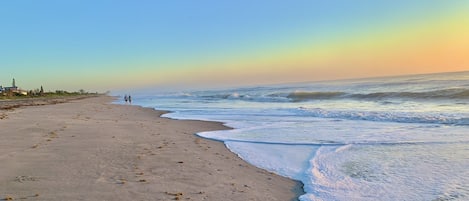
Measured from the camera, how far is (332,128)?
40.6ft

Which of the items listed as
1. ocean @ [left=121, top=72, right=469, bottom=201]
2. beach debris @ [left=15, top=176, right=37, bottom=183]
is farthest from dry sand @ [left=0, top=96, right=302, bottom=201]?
ocean @ [left=121, top=72, right=469, bottom=201]

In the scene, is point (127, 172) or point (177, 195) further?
point (127, 172)

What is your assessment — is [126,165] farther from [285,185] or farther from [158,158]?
[285,185]

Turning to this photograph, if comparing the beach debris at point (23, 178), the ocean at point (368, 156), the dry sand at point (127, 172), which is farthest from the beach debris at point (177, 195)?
the beach debris at point (23, 178)

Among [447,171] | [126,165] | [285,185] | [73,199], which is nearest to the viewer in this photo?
[73,199]

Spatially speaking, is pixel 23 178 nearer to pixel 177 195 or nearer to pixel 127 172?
pixel 127 172

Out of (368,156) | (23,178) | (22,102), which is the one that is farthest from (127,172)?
(22,102)

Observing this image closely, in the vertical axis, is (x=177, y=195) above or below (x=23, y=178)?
below

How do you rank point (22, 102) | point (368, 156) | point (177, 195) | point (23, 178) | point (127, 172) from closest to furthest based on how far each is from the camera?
point (177, 195)
point (23, 178)
point (127, 172)
point (368, 156)
point (22, 102)

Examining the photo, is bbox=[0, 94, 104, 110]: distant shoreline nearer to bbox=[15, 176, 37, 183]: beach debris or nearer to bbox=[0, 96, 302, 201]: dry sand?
bbox=[0, 96, 302, 201]: dry sand

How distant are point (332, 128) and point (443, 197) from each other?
7676 mm

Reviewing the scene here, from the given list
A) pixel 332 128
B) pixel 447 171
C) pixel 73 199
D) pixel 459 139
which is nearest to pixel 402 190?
pixel 447 171

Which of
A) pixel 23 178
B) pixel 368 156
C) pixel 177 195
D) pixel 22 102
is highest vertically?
pixel 22 102

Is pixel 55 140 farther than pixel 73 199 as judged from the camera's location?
A: Yes
